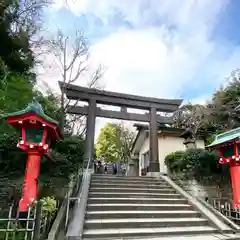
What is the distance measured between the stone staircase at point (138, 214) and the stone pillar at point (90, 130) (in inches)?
84.5

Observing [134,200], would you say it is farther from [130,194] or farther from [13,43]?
[13,43]

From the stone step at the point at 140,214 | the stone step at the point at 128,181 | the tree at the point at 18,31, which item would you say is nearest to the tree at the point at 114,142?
the tree at the point at 18,31

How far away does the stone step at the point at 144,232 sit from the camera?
531 cm

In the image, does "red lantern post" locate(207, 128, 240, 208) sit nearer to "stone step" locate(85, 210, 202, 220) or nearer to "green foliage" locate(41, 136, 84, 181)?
"stone step" locate(85, 210, 202, 220)

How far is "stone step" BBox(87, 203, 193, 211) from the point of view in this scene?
22.0 ft

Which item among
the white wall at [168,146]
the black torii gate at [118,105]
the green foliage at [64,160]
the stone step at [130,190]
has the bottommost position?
the stone step at [130,190]

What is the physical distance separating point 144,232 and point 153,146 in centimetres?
740

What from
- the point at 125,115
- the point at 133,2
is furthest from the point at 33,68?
the point at 133,2

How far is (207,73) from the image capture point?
1388 centimetres

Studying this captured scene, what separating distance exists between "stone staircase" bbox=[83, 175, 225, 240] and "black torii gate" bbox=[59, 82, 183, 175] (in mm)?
3281

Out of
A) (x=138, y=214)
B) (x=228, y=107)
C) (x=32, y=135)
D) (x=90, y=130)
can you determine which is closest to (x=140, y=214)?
(x=138, y=214)

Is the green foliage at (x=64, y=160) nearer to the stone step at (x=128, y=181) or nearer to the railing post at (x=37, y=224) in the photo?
the stone step at (x=128, y=181)

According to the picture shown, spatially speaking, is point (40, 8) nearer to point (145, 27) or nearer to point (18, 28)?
point (18, 28)

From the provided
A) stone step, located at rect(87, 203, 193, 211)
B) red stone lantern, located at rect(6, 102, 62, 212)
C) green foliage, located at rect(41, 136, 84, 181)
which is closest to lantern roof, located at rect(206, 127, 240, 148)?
stone step, located at rect(87, 203, 193, 211)
